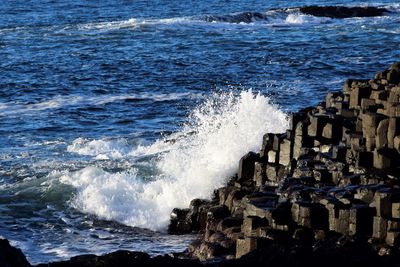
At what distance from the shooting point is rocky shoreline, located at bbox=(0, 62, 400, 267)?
1908 centimetres

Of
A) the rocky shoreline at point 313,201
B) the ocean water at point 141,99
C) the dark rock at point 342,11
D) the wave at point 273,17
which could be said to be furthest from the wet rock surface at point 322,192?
the dark rock at point 342,11

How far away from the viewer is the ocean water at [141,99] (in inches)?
1071

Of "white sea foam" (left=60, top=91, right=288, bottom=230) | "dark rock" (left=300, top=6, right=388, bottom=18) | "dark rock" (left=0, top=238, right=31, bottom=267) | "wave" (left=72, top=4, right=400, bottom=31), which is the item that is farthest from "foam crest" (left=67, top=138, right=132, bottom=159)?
"dark rock" (left=300, top=6, right=388, bottom=18)

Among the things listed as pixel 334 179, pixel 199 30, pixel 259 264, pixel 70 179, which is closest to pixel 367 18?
pixel 199 30

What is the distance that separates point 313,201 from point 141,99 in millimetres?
20428

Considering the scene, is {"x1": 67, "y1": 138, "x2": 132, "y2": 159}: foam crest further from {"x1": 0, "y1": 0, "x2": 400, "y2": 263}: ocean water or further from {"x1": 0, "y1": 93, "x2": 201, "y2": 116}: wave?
{"x1": 0, "y1": 93, "x2": 201, "y2": 116}: wave

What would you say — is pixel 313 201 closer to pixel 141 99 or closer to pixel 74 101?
pixel 141 99

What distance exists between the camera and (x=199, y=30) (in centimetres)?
6056

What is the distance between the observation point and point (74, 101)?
4206 cm

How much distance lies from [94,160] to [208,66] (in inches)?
653

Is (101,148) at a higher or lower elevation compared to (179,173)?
lower

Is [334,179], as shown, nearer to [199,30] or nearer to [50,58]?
[50,58]

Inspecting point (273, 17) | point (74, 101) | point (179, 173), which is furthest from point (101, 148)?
point (273, 17)

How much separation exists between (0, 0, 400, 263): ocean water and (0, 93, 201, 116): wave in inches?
2.7
